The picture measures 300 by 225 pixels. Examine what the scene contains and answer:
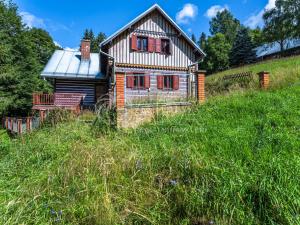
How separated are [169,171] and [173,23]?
14671 mm

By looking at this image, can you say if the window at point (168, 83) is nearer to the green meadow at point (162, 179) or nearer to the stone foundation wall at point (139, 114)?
the stone foundation wall at point (139, 114)

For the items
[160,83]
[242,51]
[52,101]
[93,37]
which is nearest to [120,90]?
[160,83]

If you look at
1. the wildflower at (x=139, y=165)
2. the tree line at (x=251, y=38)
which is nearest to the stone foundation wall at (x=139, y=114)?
the wildflower at (x=139, y=165)

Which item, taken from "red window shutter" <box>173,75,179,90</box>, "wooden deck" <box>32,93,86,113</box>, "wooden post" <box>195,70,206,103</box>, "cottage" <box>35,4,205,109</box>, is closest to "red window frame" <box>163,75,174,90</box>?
"cottage" <box>35,4,205,109</box>

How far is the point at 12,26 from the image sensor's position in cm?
3047

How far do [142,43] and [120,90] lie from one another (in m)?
9.53

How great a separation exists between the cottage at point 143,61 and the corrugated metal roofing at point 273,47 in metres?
28.6

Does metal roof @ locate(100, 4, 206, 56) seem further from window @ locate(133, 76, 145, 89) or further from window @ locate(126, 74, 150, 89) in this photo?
window @ locate(133, 76, 145, 89)

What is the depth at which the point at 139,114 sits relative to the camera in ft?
25.3

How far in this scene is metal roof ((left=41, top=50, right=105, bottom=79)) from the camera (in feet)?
58.8

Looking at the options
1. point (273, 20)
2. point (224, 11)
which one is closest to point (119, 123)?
point (273, 20)

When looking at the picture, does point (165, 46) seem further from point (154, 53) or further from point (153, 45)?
point (154, 53)

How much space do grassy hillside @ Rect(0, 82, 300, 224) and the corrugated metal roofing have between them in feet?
131

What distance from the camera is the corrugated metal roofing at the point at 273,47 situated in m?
39.3
